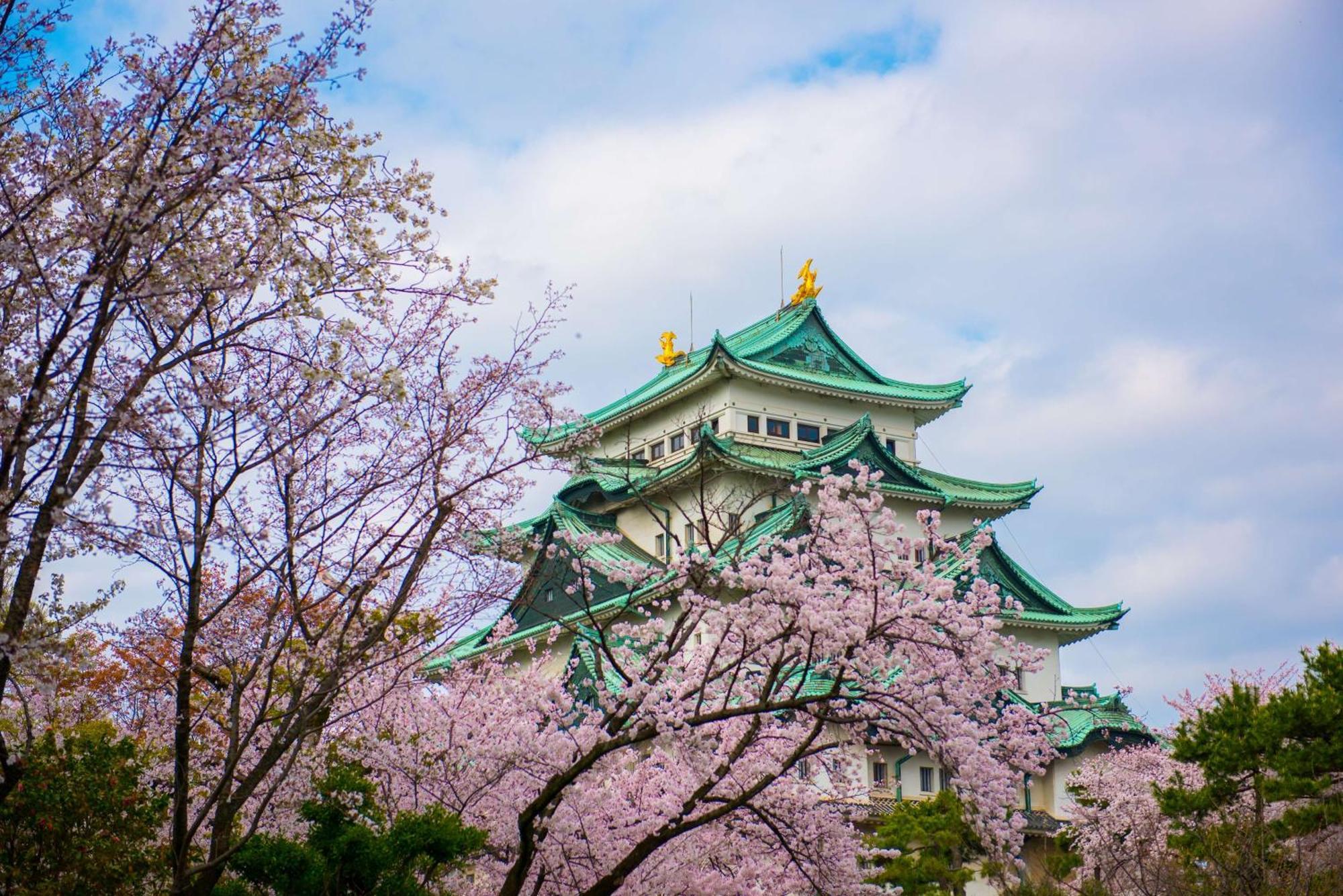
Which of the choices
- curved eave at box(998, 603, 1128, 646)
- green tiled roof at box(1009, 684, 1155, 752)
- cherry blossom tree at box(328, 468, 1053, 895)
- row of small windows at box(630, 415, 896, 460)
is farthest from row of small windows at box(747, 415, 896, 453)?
cherry blossom tree at box(328, 468, 1053, 895)

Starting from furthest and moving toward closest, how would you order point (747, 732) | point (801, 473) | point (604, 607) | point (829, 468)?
point (829, 468), point (801, 473), point (604, 607), point (747, 732)

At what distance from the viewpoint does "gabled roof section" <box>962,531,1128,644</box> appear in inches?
1399

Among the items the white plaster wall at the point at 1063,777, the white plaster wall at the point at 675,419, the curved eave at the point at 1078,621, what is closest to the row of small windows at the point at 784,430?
the white plaster wall at the point at 675,419

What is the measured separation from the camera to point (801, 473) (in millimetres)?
31219

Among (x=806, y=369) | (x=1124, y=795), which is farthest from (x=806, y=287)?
(x=1124, y=795)

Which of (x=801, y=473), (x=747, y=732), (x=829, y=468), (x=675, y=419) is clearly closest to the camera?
(x=747, y=732)

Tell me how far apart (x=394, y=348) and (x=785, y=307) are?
28.7 meters

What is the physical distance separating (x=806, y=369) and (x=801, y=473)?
7.81 meters

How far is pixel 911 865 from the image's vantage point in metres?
22.0

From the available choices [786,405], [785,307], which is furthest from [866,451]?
[785,307]

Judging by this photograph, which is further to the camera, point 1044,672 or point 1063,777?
point 1044,672

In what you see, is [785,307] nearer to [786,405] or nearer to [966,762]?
[786,405]

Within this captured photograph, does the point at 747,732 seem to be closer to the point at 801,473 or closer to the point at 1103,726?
the point at 801,473

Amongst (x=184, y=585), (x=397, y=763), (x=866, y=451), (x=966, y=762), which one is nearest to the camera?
(x=184, y=585)
